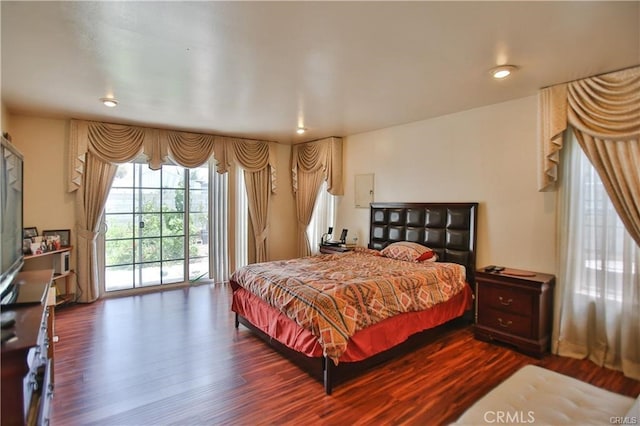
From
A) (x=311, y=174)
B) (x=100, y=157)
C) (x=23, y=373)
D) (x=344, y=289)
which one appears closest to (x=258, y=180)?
(x=311, y=174)

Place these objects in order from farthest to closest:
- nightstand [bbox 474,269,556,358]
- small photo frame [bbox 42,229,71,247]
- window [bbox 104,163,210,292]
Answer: window [bbox 104,163,210,292]
small photo frame [bbox 42,229,71,247]
nightstand [bbox 474,269,556,358]

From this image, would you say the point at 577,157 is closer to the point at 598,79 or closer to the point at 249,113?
the point at 598,79

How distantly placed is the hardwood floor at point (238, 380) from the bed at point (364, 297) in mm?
180

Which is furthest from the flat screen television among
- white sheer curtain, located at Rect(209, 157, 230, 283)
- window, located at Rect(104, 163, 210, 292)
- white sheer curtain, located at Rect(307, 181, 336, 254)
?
white sheer curtain, located at Rect(307, 181, 336, 254)

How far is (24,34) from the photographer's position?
2135 millimetres

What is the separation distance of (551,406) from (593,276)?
191cm

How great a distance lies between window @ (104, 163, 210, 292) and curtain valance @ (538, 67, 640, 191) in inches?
187

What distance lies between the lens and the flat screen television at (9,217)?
68.8 inches

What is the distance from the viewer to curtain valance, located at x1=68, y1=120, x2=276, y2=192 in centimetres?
435

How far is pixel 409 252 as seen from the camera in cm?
398

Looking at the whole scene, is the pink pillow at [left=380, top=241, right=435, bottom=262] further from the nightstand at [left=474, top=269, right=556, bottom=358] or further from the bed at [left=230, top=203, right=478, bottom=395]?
the nightstand at [left=474, top=269, right=556, bottom=358]

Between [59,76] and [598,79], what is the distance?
15.0ft

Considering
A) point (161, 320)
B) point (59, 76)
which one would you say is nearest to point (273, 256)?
point (161, 320)

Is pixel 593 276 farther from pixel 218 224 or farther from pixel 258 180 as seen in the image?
pixel 218 224
